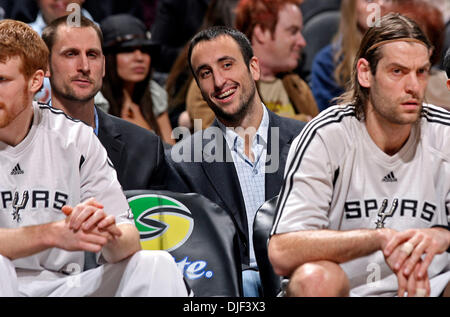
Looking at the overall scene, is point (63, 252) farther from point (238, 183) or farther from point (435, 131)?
point (435, 131)

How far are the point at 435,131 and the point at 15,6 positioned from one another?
12.2ft

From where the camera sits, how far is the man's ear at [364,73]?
3201mm

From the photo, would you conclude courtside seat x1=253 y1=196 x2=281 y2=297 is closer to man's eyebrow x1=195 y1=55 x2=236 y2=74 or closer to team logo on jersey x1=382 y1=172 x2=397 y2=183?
team logo on jersey x1=382 y1=172 x2=397 y2=183

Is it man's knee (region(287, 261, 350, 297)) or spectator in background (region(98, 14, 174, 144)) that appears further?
spectator in background (region(98, 14, 174, 144))

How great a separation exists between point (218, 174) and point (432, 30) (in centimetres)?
231

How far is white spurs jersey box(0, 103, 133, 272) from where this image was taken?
10.00ft

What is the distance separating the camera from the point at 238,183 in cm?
386

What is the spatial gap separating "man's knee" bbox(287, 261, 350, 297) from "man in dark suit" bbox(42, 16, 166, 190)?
1373 mm

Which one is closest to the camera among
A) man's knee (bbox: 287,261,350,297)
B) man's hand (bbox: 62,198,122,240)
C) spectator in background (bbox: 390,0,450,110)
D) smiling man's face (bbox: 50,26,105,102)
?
man's knee (bbox: 287,261,350,297)

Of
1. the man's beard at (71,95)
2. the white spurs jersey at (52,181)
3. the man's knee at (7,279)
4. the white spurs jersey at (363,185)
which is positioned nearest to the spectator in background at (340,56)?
the man's beard at (71,95)

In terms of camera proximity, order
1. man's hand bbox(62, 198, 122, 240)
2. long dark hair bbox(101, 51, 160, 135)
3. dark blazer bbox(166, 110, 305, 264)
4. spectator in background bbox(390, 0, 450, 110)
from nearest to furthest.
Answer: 1. man's hand bbox(62, 198, 122, 240)
2. dark blazer bbox(166, 110, 305, 264)
3. spectator in background bbox(390, 0, 450, 110)
4. long dark hair bbox(101, 51, 160, 135)

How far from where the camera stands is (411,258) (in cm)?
270

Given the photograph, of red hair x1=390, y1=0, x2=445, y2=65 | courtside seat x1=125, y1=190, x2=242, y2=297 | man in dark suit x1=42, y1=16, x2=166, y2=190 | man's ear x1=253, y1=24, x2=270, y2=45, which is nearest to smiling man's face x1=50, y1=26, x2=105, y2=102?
man in dark suit x1=42, y1=16, x2=166, y2=190

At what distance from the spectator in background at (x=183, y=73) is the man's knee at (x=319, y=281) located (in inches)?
105
